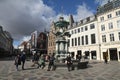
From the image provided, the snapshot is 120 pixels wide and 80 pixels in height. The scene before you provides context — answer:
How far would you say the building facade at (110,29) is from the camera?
140ft

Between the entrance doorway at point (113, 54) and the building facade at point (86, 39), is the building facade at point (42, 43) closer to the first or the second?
the building facade at point (86, 39)

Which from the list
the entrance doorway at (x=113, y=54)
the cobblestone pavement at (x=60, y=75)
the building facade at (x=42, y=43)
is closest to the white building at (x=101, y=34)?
the entrance doorway at (x=113, y=54)

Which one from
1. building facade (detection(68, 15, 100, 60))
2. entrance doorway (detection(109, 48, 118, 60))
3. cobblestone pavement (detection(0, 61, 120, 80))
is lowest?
cobblestone pavement (detection(0, 61, 120, 80))

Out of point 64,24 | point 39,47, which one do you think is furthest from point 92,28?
point 39,47

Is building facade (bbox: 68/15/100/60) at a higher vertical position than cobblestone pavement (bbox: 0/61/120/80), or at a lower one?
higher

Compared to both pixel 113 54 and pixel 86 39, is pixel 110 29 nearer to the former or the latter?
pixel 113 54

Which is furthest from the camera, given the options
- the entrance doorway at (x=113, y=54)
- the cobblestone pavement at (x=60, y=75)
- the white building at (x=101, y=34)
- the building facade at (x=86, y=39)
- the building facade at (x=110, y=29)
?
the building facade at (x=86, y=39)

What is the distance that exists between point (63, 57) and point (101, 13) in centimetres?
2736

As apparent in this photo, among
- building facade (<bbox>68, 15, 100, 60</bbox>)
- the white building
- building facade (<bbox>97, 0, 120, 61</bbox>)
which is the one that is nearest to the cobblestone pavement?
building facade (<bbox>97, 0, 120, 61</bbox>)

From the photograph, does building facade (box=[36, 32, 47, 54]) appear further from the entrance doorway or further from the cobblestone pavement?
the cobblestone pavement

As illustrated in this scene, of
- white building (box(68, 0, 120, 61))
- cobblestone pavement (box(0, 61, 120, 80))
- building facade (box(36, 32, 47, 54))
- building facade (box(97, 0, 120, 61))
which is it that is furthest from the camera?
building facade (box(36, 32, 47, 54))

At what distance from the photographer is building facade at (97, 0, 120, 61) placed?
42531 millimetres

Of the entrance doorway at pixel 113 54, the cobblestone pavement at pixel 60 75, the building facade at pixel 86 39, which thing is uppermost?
the building facade at pixel 86 39

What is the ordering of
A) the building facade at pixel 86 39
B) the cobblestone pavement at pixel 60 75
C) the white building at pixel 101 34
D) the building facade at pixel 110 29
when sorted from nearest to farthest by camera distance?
the cobblestone pavement at pixel 60 75, the building facade at pixel 110 29, the white building at pixel 101 34, the building facade at pixel 86 39
